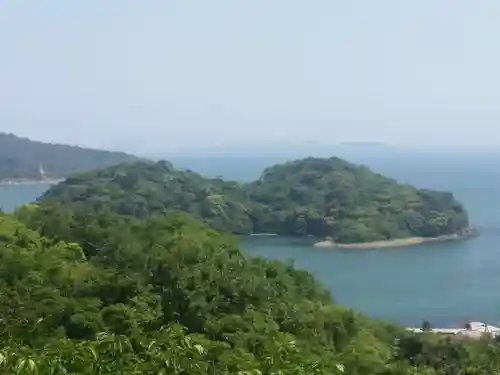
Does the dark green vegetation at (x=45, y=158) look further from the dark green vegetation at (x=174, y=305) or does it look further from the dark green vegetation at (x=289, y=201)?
the dark green vegetation at (x=174, y=305)

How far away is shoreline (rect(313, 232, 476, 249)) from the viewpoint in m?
35.1

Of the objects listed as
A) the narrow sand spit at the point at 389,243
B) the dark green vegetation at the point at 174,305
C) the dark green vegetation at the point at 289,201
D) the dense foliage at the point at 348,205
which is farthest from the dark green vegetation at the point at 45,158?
the dark green vegetation at the point at 174,305

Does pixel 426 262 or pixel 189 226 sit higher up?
pixel 189 226

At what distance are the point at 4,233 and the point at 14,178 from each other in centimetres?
6453

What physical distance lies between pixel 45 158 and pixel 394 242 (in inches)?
2118

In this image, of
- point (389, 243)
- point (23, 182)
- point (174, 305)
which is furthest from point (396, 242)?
point (23, 182)

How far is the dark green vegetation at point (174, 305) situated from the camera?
4316 millimetres

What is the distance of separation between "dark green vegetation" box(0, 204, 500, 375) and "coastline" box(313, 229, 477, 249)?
22.3 metres

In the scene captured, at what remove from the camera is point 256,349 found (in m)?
5.53

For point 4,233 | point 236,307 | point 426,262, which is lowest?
point 426,262

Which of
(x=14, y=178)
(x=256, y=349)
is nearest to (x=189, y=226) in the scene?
(x=256, y=349)

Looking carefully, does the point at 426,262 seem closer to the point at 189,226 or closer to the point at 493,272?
the point at 493,272

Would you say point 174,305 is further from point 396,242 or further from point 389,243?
point 396,242

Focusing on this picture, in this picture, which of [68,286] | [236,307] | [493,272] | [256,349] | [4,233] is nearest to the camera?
[256,349]
